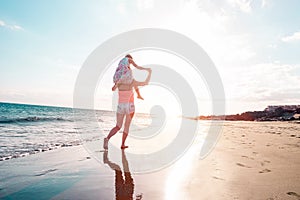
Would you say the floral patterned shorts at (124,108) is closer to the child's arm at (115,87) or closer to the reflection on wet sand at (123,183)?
the child's arm at (115,87)

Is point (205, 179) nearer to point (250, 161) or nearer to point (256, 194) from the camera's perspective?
point (256, 194)

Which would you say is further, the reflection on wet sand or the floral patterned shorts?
the floral patterned shorts

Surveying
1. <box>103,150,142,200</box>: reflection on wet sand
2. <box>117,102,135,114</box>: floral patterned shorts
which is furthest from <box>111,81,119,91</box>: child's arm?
<box>103,150,142,200</box>: reflection on wet sand

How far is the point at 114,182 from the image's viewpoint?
3543 millimetres

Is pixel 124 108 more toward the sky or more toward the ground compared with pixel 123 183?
more toward the sky

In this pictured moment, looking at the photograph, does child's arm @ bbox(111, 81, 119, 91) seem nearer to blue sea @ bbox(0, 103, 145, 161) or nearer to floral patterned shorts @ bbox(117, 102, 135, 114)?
floral patterned shorts @ bbox(117, 102, 135, 114)

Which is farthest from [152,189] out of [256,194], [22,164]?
[22,164]

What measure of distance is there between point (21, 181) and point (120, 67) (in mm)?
3851

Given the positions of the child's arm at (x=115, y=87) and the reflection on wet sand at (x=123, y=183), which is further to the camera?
the child's arm at (x=115, y=87)

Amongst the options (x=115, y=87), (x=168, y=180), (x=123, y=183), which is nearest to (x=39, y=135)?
(x=115, y=87)

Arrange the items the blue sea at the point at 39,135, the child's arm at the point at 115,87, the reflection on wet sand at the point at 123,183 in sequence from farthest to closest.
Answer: the blue sea at the point at 39,135
the child's arm at the point at 115,87
the reflection on wet sand at the point at 123,183

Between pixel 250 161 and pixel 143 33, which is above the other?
pixel 143 33

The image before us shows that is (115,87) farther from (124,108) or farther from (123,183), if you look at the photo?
(123,183)

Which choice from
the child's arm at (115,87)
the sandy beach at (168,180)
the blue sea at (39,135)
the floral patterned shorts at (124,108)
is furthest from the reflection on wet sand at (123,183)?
the blue sea at (39,135)
